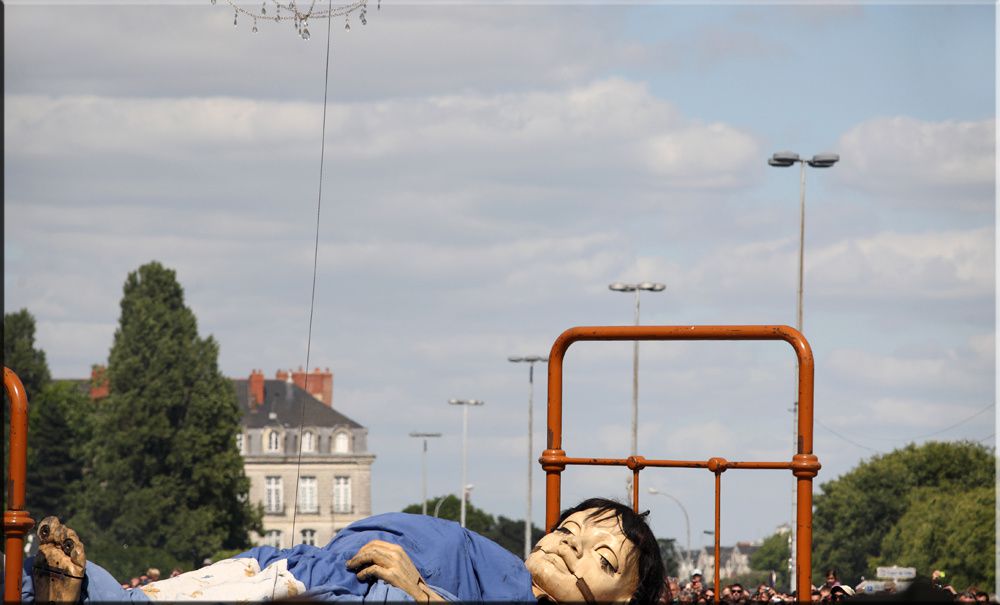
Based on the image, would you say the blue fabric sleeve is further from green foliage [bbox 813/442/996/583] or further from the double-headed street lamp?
green foliage [bbox 813/442/996/583]

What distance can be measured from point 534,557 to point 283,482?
10660 cm

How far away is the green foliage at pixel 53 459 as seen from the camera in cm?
6556

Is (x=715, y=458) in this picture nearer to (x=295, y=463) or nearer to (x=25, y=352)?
(x=25, y=352)

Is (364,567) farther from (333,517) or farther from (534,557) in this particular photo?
(333,517)

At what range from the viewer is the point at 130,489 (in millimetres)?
62156

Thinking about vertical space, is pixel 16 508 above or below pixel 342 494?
above

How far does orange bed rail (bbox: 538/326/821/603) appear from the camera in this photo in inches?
234

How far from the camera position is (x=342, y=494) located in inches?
4254

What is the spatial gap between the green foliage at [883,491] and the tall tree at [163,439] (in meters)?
24.2

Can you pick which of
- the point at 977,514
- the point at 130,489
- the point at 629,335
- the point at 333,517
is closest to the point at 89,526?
the point at 130,489

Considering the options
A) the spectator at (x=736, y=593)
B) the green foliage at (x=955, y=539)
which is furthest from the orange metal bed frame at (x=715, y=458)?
the green foliage at (x=955, y=539)

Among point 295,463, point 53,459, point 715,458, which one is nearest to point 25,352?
point 53,459

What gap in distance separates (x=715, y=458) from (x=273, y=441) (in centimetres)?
10478

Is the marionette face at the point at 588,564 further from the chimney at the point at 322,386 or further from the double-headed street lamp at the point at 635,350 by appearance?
the chimney at the point at 322,386
